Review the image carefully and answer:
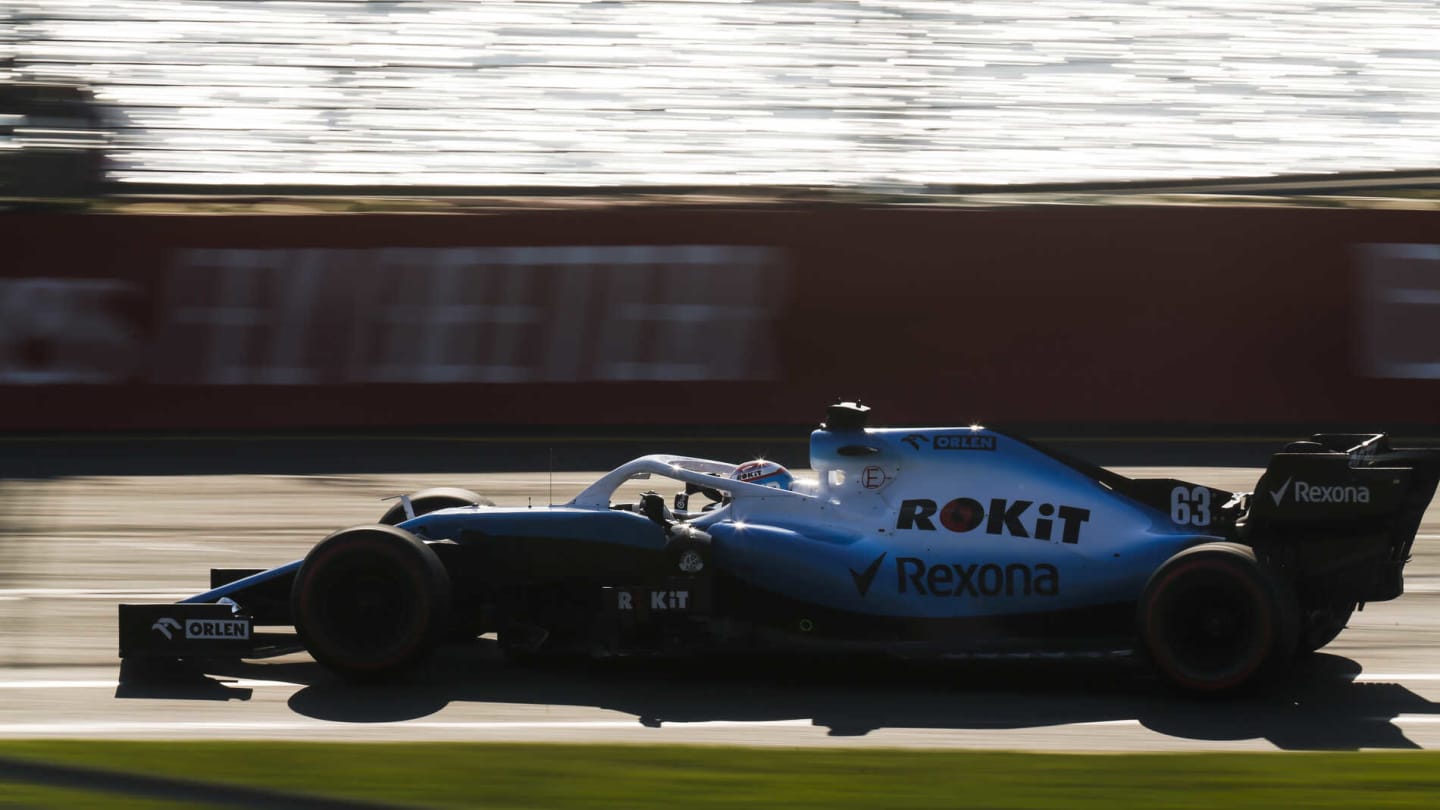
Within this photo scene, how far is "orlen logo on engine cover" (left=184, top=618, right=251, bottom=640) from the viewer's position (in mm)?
7734

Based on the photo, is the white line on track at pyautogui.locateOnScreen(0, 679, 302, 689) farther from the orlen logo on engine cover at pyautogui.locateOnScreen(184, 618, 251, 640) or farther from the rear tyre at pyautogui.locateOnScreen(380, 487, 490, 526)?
the rear tyre at pyautogui.locateOnScreen(380, 487, 490, 526)

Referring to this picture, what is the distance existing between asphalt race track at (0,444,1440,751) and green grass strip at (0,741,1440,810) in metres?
0.48

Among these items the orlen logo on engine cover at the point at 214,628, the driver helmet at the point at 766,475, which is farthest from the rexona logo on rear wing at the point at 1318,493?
the orlen logo on engine cover at the point at 214,628

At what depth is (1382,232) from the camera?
15812 millimetres

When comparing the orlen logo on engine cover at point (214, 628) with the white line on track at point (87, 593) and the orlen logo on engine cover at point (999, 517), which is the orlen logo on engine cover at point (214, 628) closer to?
the white line on track at point (87, 593)

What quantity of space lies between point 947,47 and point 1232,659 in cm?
1132

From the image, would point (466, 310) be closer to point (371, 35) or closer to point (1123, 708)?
point (371, 35)

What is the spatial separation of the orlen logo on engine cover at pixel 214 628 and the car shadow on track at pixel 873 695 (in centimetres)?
24

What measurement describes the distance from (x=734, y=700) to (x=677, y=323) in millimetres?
8386

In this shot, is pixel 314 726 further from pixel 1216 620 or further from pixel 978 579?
pixel 1216 620

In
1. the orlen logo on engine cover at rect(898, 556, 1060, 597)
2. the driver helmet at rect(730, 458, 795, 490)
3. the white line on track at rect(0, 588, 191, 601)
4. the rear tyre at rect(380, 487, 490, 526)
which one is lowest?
the white line on track at rect(0, 588, 191, 601)

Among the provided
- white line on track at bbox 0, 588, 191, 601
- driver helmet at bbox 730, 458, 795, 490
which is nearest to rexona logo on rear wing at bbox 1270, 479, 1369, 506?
driver helmet at bbox 730, 458, 795, 490

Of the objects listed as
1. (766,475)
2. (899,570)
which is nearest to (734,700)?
(899,570)

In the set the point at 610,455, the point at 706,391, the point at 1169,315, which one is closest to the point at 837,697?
the point at 610,455
